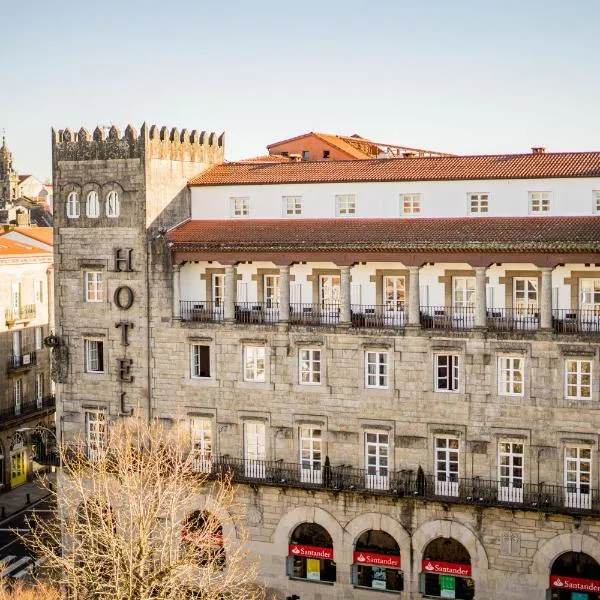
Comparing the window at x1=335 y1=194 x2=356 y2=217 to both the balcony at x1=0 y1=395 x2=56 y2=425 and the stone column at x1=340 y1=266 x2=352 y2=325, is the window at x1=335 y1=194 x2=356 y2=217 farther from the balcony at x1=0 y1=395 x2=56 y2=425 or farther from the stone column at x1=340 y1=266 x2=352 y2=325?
the balcony at x1=0 y1=395 x2=56 y2=425

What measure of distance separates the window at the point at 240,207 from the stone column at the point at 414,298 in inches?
373

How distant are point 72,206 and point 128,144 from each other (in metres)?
4.38

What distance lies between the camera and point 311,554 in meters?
52.7

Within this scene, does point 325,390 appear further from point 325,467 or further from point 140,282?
point 140,282

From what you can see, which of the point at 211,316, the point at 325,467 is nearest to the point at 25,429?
the point at 211,316

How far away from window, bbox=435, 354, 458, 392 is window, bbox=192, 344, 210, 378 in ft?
37.1

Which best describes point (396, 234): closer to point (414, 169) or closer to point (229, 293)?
point (414, 169)

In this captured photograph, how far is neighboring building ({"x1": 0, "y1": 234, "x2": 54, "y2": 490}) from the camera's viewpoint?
75.2 m

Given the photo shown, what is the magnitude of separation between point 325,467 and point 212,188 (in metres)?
14.7

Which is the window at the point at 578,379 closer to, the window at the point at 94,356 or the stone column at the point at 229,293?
the stone column at the point at 229,293

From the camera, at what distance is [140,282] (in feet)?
184

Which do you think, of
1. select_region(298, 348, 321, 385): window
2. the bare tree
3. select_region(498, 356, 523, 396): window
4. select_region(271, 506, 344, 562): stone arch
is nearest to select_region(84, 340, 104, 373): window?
the bare tree

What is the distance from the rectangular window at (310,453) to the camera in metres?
52.9

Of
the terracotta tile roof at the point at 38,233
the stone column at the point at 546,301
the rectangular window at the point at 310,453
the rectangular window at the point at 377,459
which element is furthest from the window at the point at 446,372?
the terracotta tile roof at the point at 38,233
